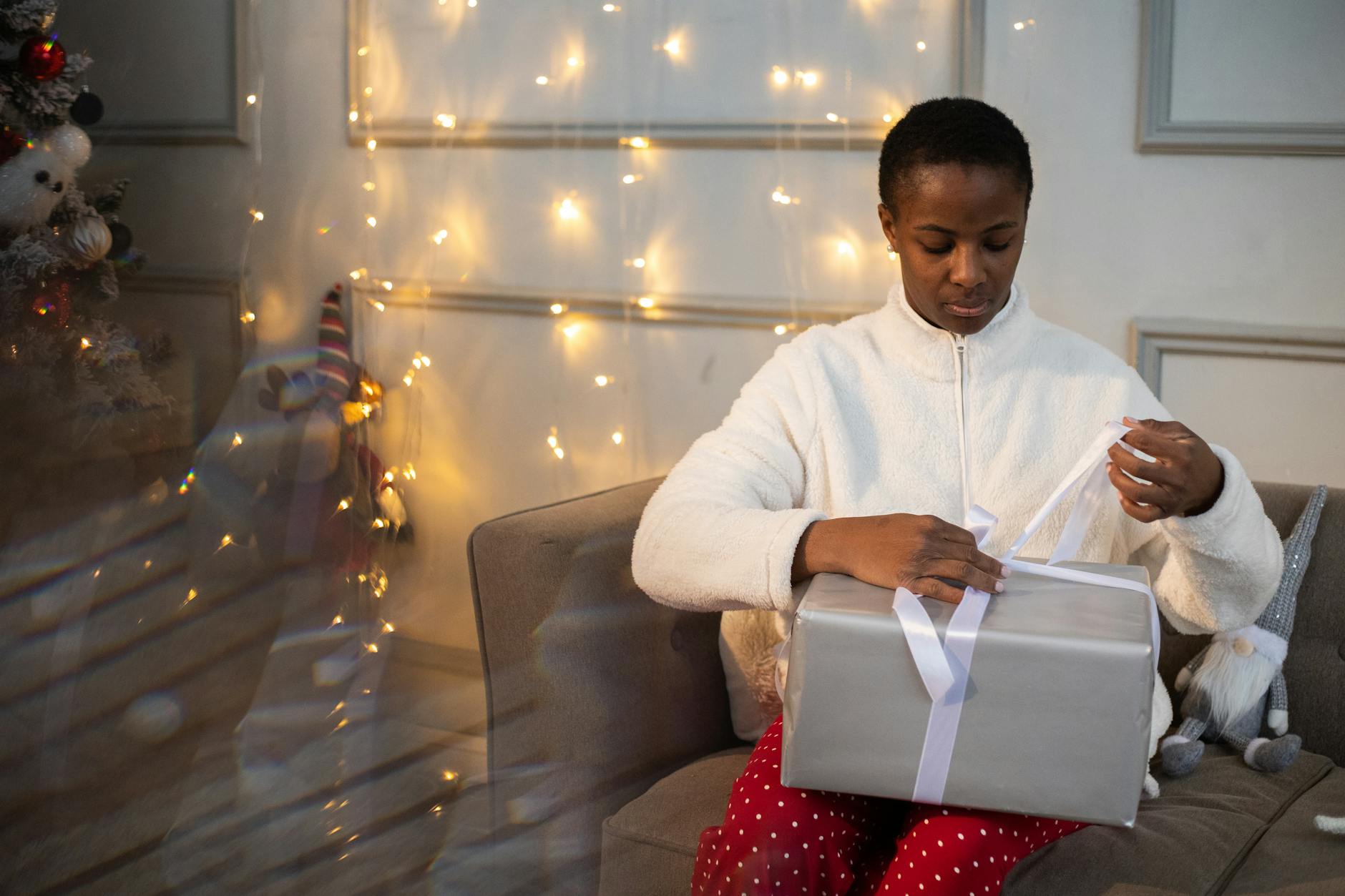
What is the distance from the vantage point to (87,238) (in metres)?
2.00

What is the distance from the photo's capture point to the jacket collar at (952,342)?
4.00ft

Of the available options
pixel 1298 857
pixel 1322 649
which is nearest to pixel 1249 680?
pixel 1322 649

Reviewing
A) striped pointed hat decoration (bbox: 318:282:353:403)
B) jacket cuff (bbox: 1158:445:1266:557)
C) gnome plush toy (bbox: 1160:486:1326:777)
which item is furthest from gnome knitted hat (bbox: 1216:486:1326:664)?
striped pointed hat decoration (bbox: 318:282:353:403)

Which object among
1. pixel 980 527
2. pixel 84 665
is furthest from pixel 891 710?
pixel 84 665

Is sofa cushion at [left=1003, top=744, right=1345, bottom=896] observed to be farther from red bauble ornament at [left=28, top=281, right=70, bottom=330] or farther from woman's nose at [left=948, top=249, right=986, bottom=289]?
red bauble ornament at [left=28, top=281, right=70, bottom=330]

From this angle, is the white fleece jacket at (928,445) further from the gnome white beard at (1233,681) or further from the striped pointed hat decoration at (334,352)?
the striped pointed hat decoration at (334,352)

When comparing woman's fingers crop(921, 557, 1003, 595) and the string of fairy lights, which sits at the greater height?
the string of fairy lights

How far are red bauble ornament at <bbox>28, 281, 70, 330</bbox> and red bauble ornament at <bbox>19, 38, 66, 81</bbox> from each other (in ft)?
1.23

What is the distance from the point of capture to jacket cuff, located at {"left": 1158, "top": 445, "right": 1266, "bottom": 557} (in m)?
1.02

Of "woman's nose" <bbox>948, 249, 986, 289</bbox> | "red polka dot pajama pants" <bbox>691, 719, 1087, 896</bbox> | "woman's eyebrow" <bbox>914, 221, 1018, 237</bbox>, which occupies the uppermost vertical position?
"woman's eyebrow" <bbox>914, 221, 1018, 237</bbox>

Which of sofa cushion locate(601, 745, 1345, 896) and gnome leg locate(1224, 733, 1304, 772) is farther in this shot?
gnome leg locate(1224, 733, 1304, 772)

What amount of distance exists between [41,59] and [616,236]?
96 cm

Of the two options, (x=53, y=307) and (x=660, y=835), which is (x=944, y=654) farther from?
(x=53, y=307)

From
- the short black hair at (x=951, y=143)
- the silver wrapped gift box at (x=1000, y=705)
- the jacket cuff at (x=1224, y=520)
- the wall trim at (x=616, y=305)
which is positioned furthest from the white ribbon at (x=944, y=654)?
the wall trim at (x=616, y=305)
